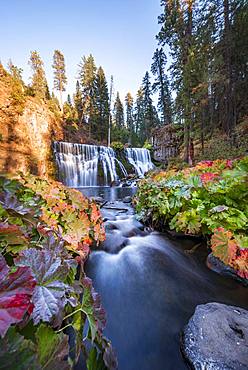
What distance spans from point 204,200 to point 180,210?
0.64 metres

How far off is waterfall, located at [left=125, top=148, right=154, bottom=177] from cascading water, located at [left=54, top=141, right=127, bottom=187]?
1849 mm

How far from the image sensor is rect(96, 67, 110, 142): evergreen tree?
1176 inches

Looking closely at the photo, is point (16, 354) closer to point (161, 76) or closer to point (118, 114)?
point (161, 76)

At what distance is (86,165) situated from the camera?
650 inches

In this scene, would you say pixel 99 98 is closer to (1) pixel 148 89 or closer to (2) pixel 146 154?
(1) pixel 148 89

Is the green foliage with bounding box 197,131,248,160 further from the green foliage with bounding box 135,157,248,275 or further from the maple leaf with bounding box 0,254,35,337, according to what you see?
the maple leaf with bounding box 0,254,35,337

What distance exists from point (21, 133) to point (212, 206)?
11.1 meters

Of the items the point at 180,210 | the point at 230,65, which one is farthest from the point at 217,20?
the point at 180,210

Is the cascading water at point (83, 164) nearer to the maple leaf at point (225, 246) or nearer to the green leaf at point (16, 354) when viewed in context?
the maple leaf at point (225, 246)

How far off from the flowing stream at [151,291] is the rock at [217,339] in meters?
0.15

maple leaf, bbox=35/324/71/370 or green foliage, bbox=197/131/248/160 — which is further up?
green foliage, bbox=197/131/248/160

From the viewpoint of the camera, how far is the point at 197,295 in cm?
233

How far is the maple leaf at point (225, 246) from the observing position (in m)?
2.43

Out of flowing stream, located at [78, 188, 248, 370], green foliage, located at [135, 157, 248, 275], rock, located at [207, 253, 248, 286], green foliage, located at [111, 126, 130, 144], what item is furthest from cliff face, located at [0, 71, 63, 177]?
green foliage, located at [111, 126, 130, 144]
